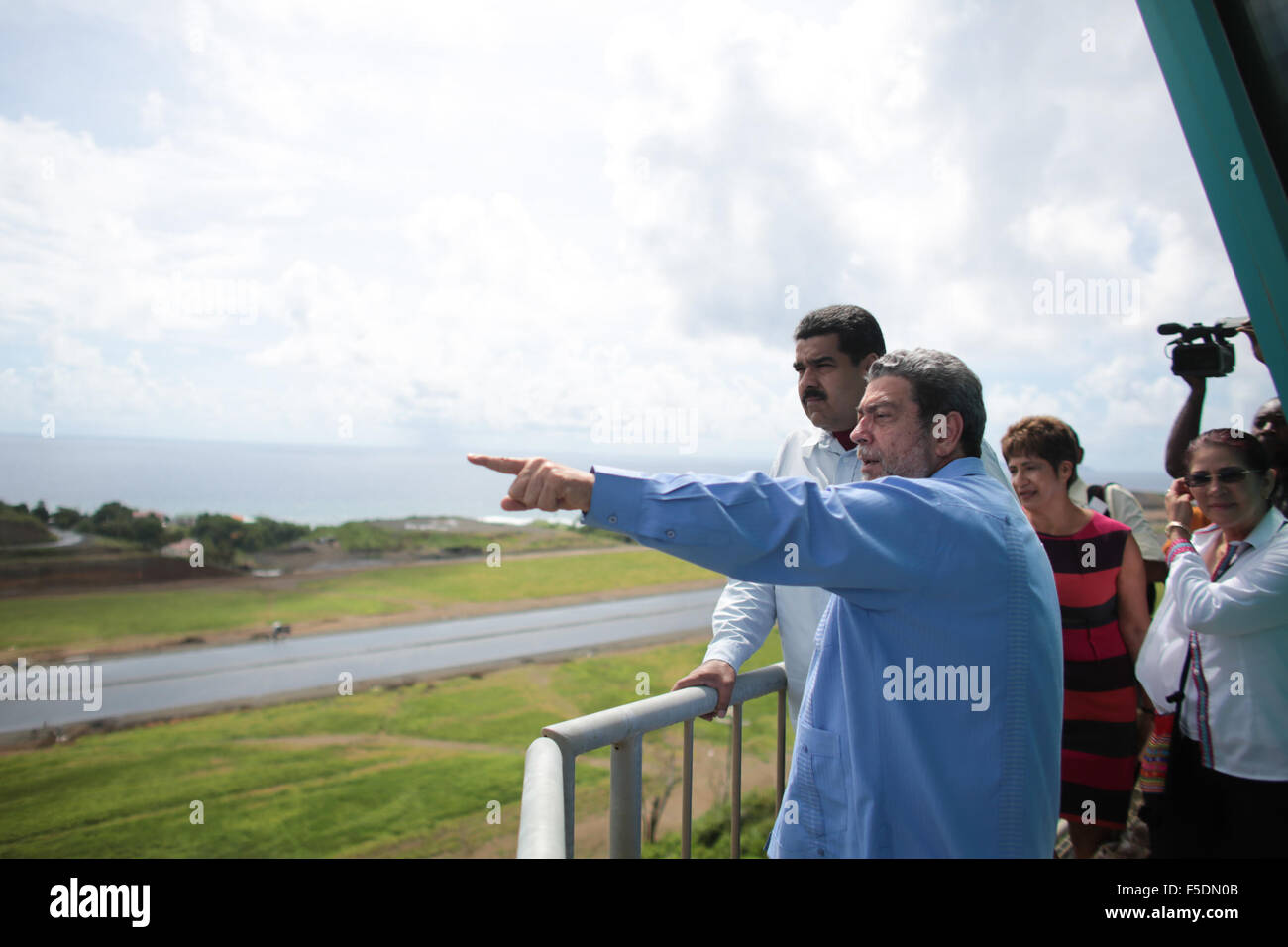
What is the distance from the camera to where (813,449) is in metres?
2.06

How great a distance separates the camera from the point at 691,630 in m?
43.0

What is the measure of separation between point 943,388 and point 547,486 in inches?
27.6

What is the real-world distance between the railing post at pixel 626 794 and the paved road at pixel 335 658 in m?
22.9

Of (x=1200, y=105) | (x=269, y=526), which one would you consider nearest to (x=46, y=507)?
(x=269, y=526)

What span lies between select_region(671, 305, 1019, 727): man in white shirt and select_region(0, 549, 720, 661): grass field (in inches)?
746

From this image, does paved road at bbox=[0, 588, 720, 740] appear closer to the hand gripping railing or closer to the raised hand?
the hand gripping railing

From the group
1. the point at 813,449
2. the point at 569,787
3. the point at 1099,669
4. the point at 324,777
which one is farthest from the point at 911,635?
the point at 324,777

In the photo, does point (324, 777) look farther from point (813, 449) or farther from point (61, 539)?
point (813, 449)

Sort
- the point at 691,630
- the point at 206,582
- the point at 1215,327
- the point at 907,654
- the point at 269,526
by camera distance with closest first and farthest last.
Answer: the point at 907,654 → the point at 1215,327 → the point at 269,526 → the point at 206,582 → the point at 691,630

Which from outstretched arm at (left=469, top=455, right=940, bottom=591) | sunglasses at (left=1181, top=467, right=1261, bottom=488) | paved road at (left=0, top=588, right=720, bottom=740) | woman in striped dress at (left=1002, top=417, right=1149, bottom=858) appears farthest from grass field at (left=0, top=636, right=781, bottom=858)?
outstretched arm at (left=469, top=455, right=940, bottom=591)

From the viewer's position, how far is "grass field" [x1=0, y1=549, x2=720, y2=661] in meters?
29.6
